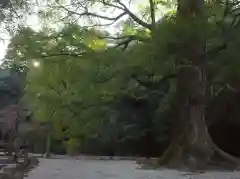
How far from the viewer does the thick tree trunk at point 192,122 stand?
1203 centimetres

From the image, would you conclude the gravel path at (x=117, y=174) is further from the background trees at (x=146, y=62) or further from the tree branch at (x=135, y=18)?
the tree branch at (x=135, y=18)

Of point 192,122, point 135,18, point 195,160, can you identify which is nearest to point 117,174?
point 195,160

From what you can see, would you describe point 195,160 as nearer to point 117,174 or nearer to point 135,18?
point 117,174

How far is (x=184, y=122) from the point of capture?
12.6 m

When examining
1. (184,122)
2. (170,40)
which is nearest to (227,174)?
(184,122)

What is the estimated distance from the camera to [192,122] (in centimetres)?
1251

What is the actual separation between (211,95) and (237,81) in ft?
5.21

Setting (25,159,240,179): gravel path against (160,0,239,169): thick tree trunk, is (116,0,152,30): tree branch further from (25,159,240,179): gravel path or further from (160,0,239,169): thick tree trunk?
(25,159,240,179): gravel path

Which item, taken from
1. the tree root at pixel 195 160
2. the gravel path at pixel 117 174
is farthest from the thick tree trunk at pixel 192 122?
the gravel path at pixel 117 174

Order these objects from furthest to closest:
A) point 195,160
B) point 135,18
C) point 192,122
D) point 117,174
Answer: point 135,18
point 192,122
point 195,160
point 117,174

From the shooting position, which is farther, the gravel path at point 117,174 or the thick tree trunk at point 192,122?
the thick tree trunk at point 192,122

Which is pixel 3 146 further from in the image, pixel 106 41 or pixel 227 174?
pixel 227 174

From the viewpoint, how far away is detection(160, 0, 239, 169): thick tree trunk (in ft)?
39.5

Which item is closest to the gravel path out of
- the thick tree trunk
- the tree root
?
the tree root
